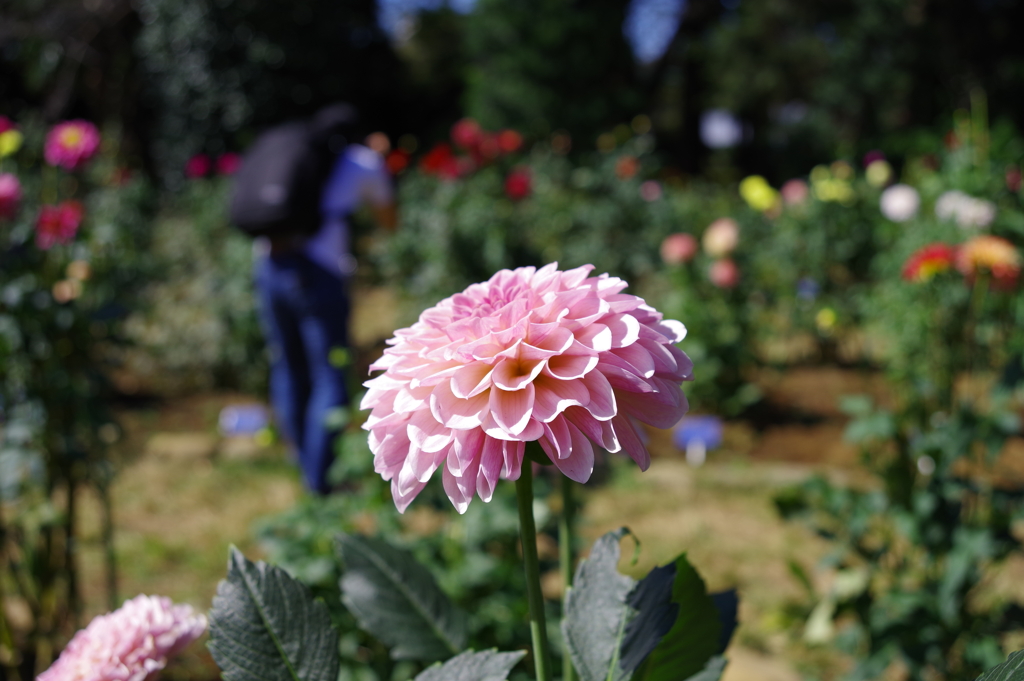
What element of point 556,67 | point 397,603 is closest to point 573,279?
point 397,603

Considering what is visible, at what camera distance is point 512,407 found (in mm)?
528

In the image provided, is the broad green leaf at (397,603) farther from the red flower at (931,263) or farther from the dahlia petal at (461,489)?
the red flower at (931,263)

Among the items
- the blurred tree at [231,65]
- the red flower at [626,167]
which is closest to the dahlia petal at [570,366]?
the red flower at [626,167]

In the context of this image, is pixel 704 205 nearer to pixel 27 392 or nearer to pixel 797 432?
pixel 797 432

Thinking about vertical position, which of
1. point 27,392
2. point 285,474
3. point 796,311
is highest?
point 27,392

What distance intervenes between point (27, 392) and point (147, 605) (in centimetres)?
109

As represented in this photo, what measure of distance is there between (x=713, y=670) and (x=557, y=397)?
1.04 ft

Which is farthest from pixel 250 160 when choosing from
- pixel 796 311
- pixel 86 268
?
pixel 796 311

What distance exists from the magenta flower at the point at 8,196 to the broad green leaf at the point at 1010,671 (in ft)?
6.14

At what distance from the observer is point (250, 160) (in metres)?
2.66

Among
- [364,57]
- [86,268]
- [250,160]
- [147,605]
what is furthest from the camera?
[364,57]

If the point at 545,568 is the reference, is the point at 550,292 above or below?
above

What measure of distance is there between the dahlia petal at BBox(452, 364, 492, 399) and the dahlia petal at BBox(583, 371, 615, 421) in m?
0.07

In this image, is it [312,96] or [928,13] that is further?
[928,13]
